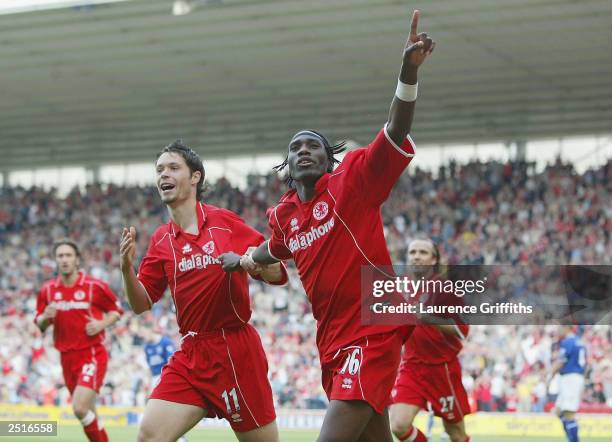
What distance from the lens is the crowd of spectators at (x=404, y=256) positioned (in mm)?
20516

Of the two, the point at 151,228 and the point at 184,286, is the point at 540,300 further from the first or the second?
the point at 151,228

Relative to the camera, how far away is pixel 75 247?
1282 centimetres

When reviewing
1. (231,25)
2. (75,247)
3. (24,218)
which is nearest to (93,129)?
(24,218)

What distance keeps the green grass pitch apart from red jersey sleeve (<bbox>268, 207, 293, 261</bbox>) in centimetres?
1003

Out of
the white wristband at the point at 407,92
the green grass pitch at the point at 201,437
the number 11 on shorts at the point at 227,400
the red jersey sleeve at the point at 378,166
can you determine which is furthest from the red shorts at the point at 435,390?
the green grass pitch at the point at 201,437

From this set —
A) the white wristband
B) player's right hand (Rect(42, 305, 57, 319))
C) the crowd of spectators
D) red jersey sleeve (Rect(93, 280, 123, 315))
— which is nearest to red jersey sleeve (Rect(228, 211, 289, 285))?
the white wristband

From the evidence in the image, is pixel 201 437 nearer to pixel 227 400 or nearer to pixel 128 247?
pixel 227 400

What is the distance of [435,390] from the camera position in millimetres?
11062

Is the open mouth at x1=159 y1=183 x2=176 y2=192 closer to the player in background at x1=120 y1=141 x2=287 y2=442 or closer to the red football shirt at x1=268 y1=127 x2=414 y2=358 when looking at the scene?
the player in background at x1=120 y1=141 x2=287 y2=442

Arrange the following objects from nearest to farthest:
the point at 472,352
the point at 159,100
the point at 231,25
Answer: the point at 472,352 → the point at 231,25 → the point at 159,100

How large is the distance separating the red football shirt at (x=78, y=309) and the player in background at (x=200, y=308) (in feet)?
16.2

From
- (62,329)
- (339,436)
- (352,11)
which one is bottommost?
(339,436)

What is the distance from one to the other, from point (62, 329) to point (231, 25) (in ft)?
42.3

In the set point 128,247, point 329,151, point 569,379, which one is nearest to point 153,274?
point 128,247
